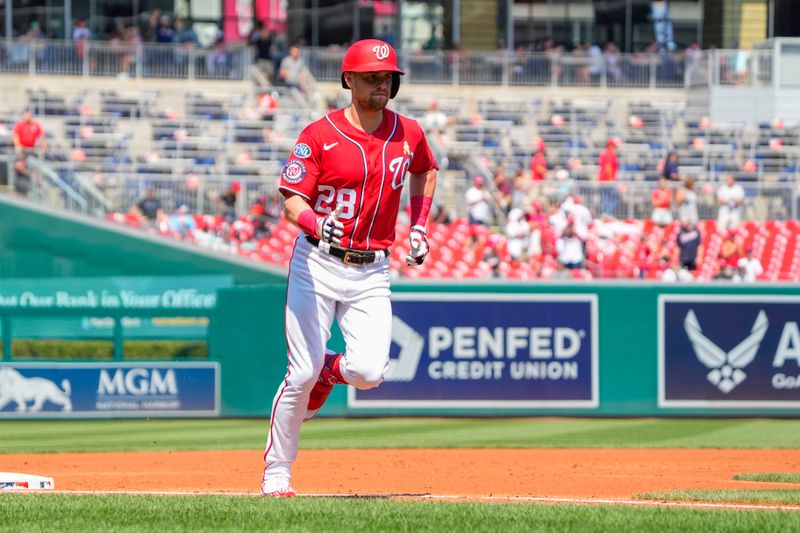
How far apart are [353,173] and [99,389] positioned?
28.7 ft

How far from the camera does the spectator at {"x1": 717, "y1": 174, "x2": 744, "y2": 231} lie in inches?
856

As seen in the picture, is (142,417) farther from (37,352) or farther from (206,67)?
(206,67)

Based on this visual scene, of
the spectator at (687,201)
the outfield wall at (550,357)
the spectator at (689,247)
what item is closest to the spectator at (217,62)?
the spectator at (687,201)

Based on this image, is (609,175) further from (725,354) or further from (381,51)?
(381,51)

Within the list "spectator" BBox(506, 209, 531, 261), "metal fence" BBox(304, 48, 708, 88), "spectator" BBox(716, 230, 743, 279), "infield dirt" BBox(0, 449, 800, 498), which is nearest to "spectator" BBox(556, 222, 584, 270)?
"spectator" BBox(506, 209, 531, 261)

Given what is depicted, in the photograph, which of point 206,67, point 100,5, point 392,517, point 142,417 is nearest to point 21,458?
point 142,417

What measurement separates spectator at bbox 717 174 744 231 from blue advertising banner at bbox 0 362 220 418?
9.57 m

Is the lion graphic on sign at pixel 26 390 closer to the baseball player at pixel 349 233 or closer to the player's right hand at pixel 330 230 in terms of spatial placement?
the baseball player at pixel 349 233

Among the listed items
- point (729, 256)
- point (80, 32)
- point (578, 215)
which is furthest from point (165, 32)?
point (729, 256)

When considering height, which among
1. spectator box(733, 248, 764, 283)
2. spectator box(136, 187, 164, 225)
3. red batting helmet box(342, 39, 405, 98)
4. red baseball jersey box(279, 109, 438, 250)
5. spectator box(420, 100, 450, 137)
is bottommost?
spectator box(733, 248, 764, 283)

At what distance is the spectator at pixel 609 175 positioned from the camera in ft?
71.9

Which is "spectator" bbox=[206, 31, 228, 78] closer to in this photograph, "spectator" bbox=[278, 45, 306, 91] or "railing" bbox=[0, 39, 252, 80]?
"railing" bbox=[0, 39, 252, 80]

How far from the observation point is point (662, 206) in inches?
843

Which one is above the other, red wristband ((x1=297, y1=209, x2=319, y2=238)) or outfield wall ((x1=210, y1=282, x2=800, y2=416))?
red wristband ((x1=297, y1=209, x2=319, y2=238))
